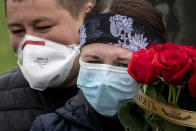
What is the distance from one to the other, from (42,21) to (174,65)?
4.36ft

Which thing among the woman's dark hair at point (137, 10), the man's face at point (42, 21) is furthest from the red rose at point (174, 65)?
the man's face at point (42, 21)

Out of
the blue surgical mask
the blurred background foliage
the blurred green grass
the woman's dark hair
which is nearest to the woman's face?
the blue surgical mask

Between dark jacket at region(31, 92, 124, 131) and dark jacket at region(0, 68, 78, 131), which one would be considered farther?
dark jacket at region(0, 68, 78, 131)

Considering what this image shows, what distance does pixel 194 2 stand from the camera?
17.2 ft

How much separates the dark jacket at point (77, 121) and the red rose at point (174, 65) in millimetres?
769

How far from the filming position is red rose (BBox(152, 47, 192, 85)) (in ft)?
6.56

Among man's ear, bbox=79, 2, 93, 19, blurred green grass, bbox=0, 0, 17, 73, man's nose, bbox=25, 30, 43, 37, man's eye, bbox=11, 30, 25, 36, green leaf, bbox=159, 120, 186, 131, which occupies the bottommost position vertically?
blurred green grass, bbox=0, 0, 17, 73

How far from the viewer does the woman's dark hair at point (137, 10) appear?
2750 millimetres

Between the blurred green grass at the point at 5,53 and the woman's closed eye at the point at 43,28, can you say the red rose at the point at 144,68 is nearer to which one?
the woman's closed eye at the point at 43,28

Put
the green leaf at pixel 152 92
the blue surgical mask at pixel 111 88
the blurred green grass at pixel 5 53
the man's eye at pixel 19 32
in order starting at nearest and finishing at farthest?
1. the green leaf at pixel 152 92
2. the blue surgical mask at pixel 111 88
3. the man's eye at pixel 19 32
4. the blurred green grass at pixel 5 53

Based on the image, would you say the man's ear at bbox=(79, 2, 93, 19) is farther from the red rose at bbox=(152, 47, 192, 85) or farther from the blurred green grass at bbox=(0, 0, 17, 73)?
the blurred green grass at bbox=(0, 0, 17, 73)

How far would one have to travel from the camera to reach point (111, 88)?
264 cm

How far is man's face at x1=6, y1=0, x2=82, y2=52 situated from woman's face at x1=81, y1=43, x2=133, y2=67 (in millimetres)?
504

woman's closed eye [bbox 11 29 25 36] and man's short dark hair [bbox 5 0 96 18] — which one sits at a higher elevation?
man's short dark hair [bbox 5 0 96 18]
